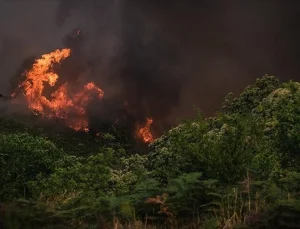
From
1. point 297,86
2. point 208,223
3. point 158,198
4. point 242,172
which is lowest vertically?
point 208,223

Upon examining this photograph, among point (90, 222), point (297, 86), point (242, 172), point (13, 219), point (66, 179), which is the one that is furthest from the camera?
point (66, 179)

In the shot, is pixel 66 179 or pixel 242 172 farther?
pixel 66 179

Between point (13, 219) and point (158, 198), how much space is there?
10.5 feet

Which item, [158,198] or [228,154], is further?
[228,154]

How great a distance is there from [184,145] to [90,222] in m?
7.68

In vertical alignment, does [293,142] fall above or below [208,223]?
above

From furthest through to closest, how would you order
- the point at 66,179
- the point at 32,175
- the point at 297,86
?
1. the point at 32,175
2. the point at 66,179
3. the point at 297,86

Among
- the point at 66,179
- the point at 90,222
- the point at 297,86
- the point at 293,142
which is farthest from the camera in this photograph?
the point at 66,179

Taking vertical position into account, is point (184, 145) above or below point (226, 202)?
above

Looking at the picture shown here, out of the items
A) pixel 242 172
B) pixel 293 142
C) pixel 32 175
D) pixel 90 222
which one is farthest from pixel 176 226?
pixel 32 175

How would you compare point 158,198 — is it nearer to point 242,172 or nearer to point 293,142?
point 242,172

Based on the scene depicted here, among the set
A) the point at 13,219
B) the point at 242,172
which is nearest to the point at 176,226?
the point at 13,219

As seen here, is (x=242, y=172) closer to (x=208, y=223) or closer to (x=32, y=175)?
(x=208, y=223)

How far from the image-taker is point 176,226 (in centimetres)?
825
